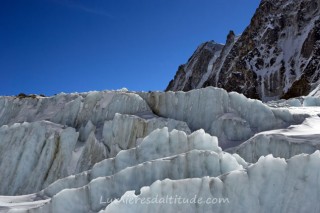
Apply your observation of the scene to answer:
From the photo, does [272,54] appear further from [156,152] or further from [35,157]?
[156,152]

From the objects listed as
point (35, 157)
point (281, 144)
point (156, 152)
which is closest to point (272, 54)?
point (35, 157)

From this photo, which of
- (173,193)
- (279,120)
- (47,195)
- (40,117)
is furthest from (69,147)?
(173,193)

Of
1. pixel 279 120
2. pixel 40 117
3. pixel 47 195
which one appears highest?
pixel 40 117

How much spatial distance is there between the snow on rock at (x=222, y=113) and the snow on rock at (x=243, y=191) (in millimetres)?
8651

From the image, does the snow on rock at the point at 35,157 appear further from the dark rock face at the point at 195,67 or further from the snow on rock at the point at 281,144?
the dark rock face at the point at 195,67

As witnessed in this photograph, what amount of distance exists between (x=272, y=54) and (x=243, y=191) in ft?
318

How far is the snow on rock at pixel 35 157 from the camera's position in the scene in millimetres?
20078

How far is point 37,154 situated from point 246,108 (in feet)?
37.9

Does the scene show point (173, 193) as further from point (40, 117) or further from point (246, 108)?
point (40, 117)

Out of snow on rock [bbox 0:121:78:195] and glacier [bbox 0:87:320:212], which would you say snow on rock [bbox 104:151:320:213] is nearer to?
glacier [bbox 0:87:320:212]

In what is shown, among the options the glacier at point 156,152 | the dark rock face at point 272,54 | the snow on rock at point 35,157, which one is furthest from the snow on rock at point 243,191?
the dark rock face at point 272,54

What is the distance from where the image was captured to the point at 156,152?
38.2ft

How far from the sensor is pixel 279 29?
102m

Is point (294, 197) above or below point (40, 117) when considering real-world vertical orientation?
below
